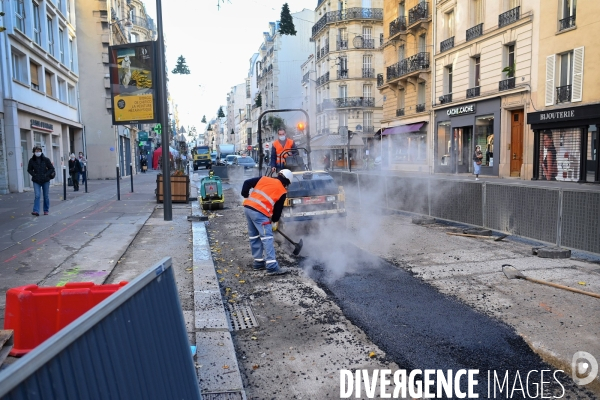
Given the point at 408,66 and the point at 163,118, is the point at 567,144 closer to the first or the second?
the point at 408,66

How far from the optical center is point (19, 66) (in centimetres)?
2025

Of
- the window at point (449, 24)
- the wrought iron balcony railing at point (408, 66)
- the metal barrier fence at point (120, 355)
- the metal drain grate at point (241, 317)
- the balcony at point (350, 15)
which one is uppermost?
the balcony at point (350, 15)

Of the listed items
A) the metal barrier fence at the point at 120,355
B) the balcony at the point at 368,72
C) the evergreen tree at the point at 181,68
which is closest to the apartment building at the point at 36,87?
the evergreen tree at the point at 181,68

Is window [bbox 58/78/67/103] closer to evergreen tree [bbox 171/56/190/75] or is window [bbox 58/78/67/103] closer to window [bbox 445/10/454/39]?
evergreen tree [bbox 171/56/190/75]

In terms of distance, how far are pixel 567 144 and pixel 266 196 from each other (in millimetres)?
18820

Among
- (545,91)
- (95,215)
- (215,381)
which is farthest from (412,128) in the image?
(215,381)

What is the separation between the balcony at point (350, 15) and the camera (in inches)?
1848

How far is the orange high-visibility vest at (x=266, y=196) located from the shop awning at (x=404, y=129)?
2715 centimetres

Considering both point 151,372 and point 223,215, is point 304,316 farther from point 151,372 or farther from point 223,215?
point 223,215

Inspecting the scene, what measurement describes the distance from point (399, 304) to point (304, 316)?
1.06m

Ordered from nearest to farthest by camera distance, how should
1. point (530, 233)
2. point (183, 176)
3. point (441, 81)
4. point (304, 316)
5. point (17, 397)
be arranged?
1. point (17, 397)
2. point (304, 316)
3. point (530, 233)
4. point (183, 176)
5. point (441, 81)

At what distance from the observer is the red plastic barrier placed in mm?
3361

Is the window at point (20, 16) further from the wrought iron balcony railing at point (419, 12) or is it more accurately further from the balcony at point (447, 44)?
the wrought iron balcony railing at point (419, 12)

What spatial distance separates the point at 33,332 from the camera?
354 centimetres
